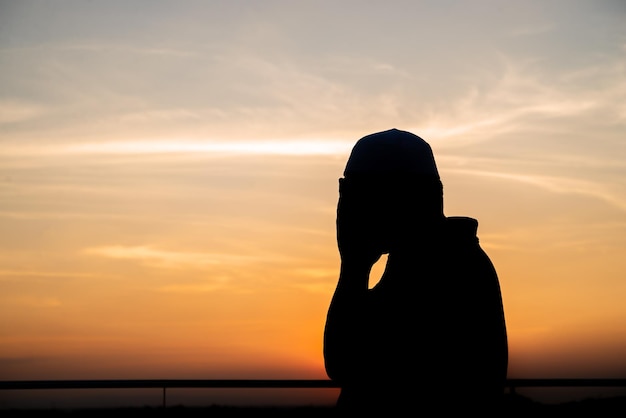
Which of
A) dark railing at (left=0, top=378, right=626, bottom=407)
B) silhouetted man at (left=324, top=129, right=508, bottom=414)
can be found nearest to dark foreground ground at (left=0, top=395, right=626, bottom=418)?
dark railing at (left=0, top=378, right=626, bottom=407)

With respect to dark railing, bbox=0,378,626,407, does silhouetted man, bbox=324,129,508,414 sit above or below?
below

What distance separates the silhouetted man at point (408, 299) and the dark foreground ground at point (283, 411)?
3858 mm

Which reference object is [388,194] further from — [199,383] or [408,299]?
[199,383]

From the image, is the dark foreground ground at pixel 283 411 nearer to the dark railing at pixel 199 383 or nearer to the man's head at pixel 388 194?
the dark railing at pixel 199 383

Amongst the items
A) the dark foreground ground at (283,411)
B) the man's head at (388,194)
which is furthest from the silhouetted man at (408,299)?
the dark foreground ground at (283,411)

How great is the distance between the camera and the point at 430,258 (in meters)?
3.11

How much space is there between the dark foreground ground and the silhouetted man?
3.86m

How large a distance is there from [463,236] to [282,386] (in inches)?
182

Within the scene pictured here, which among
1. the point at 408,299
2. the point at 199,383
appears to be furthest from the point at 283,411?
the point at 408,299

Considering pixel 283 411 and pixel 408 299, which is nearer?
pixel 408 299

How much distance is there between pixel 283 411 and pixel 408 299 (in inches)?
171

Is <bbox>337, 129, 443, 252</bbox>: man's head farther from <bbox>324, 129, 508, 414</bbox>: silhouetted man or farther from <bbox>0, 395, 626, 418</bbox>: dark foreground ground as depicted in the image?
<bbox>0, 395, 626, 418</bbox>: dark foreground ground

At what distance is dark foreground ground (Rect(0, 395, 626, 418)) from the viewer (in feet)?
22.6

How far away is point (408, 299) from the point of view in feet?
10.1
